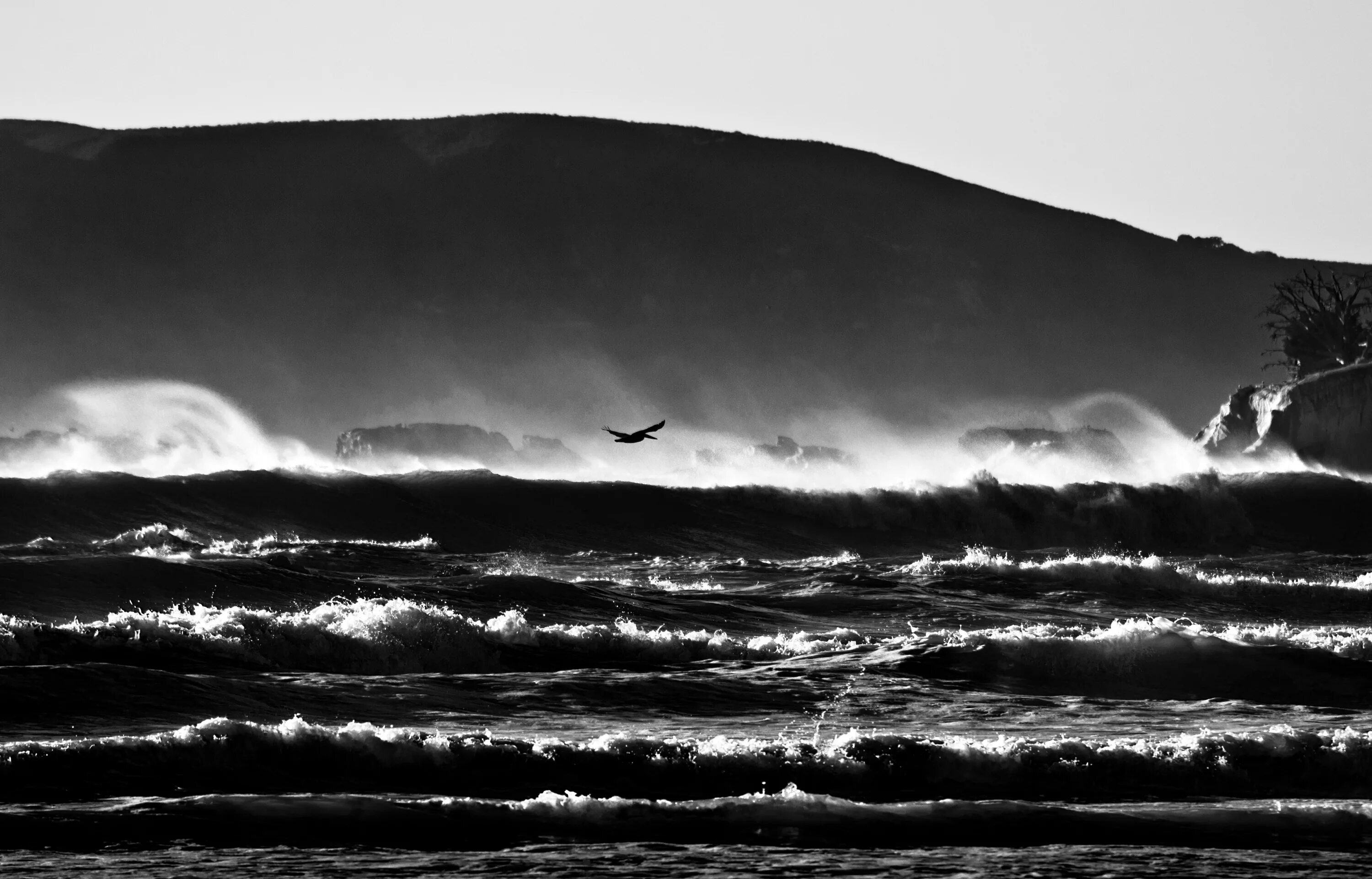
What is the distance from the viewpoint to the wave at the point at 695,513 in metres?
36.6

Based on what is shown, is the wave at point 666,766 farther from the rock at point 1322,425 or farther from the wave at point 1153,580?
the rock at point 1322,425

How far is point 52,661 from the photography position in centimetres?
1565

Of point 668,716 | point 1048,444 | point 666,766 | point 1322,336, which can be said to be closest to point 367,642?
point 668,716

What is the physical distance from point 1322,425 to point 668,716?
4245cm

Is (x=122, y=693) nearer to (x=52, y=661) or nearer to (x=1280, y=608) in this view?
(x=52, y=661)

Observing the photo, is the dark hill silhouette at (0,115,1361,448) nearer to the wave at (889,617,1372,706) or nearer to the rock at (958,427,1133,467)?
the rock at (958,427,1133,467)

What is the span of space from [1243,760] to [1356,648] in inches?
258

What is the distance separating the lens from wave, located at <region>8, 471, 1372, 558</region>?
36.6m

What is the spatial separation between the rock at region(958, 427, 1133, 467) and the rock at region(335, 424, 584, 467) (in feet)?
43.1

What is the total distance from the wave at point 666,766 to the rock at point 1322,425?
4188cm

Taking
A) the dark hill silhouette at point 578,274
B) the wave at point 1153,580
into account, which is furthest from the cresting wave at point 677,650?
the dark hill silhouette at point 578,274

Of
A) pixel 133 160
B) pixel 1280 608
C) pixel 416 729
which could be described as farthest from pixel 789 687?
pixel 133 160

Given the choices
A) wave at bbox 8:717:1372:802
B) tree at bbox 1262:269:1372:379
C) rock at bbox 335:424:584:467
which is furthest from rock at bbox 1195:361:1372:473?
wave at bbox 8:717:1372:802

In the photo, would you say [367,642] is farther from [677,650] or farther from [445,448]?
[445,448]
